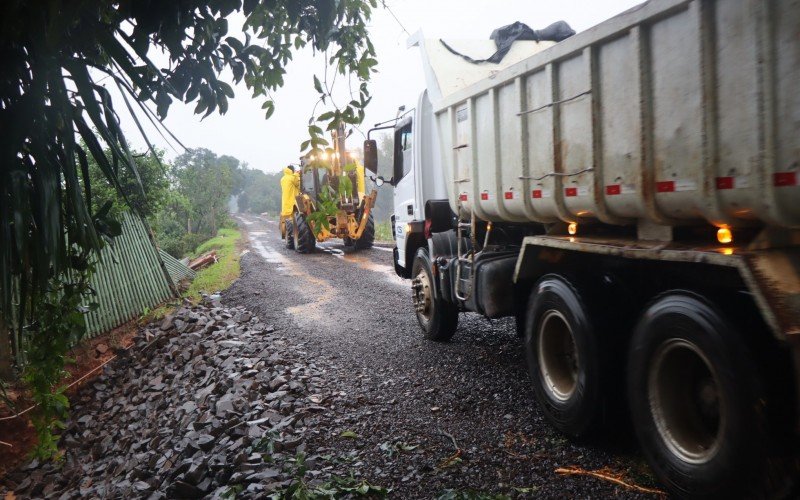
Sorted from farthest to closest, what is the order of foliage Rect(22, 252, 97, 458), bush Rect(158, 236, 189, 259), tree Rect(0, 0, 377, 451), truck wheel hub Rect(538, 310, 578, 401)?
1. bush Rect(158, 236, 189, 259)
2. truck wheel hub Rect(538, 310, 578, 401)
3. foliage Rect(22, 252, 97, 458)
4. tree Rect(0, 0, 377, 451)

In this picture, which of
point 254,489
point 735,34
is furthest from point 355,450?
point 735,34

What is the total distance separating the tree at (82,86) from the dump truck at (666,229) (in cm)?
156

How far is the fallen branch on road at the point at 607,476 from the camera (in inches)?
123

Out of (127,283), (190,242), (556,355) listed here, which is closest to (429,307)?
(556,355)

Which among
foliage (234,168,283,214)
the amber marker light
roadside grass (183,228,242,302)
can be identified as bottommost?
roadside grass (183,228,242,302)

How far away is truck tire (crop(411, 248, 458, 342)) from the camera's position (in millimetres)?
6520

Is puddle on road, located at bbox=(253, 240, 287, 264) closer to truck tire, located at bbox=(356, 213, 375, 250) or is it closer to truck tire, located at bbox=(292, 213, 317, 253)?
truck tire, located at bbox=(292, 213, 317, 253)

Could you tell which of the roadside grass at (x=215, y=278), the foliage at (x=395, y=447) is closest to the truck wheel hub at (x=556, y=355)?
the foliage at (x=395, y=447)

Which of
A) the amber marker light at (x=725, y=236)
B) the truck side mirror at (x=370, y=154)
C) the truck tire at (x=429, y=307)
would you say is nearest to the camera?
the amber marker light at (x=725, y=236)

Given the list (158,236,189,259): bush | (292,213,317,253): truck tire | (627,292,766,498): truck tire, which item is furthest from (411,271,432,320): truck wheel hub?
(158,236,189,259): bush

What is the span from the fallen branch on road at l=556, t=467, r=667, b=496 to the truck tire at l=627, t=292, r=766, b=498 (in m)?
0.14

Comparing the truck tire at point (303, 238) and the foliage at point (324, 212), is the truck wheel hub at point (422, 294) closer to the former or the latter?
the foliage at point (324, 212)

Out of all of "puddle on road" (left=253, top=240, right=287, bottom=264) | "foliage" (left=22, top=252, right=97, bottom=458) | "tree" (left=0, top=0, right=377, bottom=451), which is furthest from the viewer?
"puddle on road" (left=253, top=240, right=287, bottom=264)

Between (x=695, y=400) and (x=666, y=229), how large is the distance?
0.94 meters
